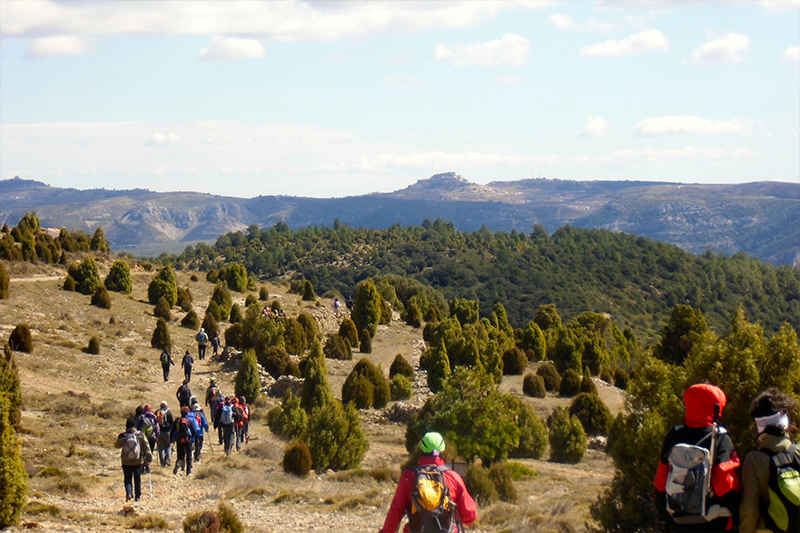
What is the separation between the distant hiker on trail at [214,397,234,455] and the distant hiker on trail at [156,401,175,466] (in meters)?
1.48

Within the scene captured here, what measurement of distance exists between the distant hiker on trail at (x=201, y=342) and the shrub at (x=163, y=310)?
16.1ft

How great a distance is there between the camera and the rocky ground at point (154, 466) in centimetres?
1093

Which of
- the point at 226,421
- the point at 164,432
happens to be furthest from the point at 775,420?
the point at 226,421

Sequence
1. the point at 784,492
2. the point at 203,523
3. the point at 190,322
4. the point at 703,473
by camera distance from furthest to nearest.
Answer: the point at 190,322, the point at 203,523, the point at 703,473, the point at 784,492

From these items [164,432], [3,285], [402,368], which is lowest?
[402,368]

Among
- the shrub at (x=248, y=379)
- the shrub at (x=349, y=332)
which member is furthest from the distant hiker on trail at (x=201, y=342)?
the shrub at (x=349, y=332)

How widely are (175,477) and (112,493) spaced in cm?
146

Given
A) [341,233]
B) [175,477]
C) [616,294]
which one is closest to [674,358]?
[175,477]

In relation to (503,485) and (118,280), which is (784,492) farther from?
(118,280)

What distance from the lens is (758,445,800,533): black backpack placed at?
4918mm

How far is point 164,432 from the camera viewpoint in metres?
14.2

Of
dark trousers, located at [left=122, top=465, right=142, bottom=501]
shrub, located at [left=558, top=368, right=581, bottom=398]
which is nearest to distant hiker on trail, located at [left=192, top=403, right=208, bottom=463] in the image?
dark trousers, located at [left=122, top=465, right=142, bottom=501]

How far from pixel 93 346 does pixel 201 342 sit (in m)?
3.70

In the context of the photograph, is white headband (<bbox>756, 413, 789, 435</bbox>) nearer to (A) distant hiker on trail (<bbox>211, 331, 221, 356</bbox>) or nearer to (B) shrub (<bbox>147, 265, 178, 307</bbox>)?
(A) distant hiker on trail (<bbox>211, 331, 221, 356</bbox>)
